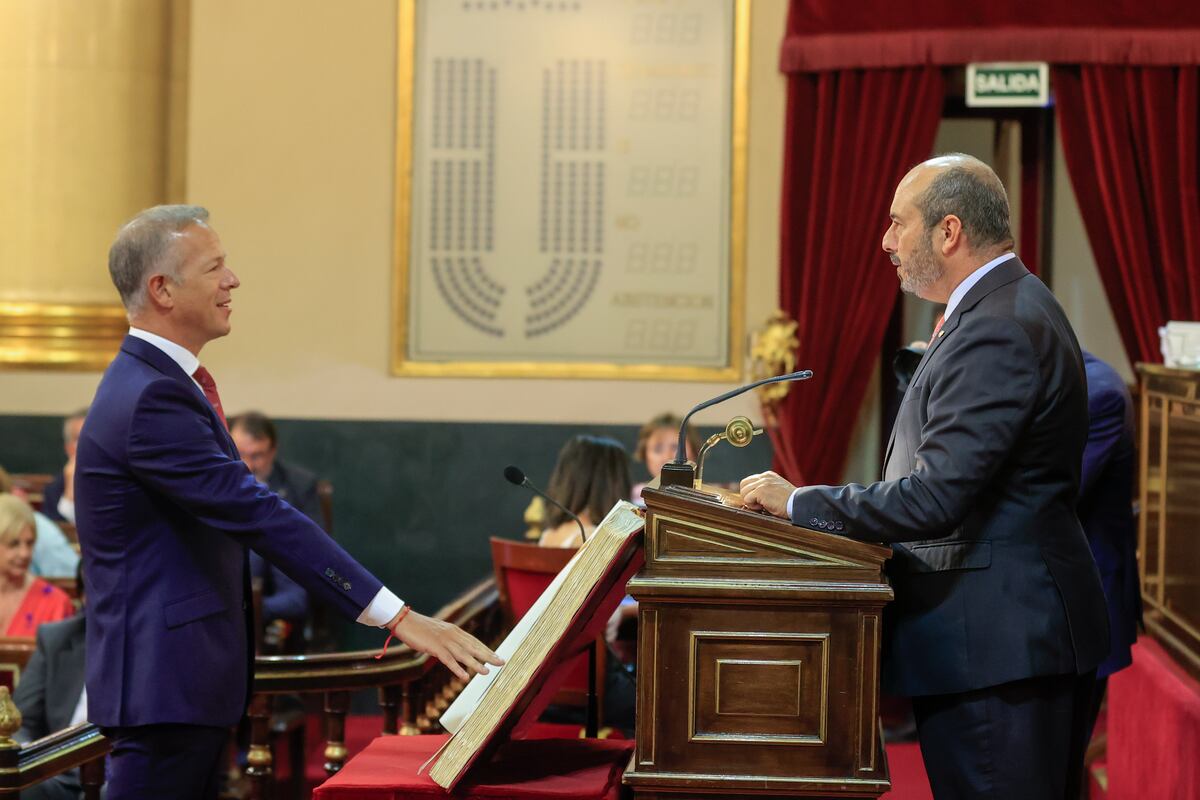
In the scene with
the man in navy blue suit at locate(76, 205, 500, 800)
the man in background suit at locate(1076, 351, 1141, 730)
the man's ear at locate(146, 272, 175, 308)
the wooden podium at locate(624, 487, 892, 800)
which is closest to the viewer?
the wooden podium at locate(624, 487, 892, 800)

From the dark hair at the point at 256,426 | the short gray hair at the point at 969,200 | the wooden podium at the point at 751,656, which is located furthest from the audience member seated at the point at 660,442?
the wooden podium at the point at 751,656

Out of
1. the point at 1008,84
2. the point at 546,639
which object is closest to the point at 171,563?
the point at 546,639

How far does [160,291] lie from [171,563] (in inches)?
17.1

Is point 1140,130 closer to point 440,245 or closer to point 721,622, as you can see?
point 440,245

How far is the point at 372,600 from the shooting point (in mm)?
2328

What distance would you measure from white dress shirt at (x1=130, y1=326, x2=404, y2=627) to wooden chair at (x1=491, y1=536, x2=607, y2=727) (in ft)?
5.21

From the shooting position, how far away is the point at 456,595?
20.2ft

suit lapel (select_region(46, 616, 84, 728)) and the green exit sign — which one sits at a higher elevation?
the green exit sign

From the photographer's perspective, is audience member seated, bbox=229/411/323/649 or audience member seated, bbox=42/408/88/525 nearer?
audience member seated, bbox=229/411/323/649

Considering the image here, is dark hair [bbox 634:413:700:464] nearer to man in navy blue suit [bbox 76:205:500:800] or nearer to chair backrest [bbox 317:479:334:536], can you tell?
chair backrest [bbox 317:479:334:536]

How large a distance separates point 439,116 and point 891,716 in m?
3.00

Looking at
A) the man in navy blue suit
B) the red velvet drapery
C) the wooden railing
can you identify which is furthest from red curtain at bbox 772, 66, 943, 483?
the man in navy blue suit

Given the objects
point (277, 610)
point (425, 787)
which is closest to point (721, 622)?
point (425, 787)

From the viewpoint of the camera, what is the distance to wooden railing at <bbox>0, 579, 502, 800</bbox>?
8.93 ft
